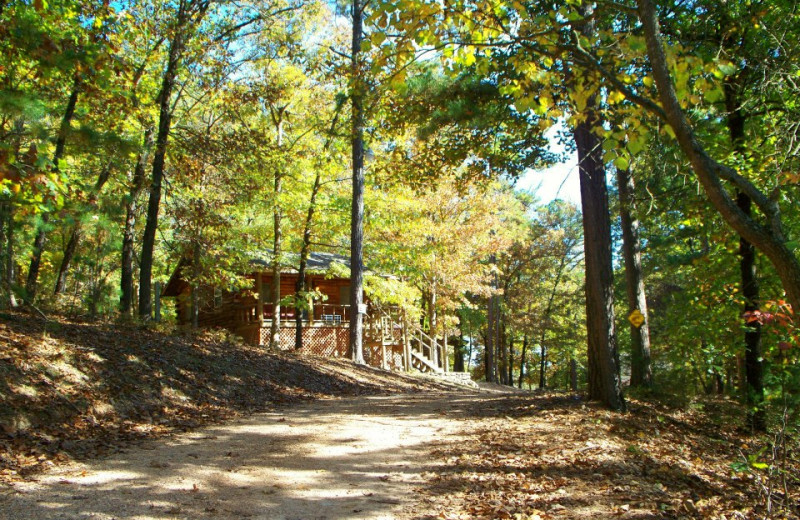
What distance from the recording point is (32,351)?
770cm

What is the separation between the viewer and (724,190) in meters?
3.75

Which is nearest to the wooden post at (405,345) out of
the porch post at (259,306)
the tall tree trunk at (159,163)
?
the porch post at (259,306)

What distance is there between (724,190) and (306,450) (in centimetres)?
496

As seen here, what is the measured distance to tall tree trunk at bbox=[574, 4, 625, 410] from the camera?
824 centimetres

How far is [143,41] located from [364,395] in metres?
9.78

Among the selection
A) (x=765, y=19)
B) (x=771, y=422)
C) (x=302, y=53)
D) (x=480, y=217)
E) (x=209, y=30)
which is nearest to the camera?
(x=771, y=422)

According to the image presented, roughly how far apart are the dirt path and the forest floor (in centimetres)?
2

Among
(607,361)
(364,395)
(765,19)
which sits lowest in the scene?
(364,395)

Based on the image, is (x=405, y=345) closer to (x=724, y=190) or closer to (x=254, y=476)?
(x=254, y=476)

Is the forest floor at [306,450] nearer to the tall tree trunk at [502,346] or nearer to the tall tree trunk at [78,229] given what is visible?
the tall tree trunk at [78,229]

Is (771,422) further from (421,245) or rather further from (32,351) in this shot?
(421,245)

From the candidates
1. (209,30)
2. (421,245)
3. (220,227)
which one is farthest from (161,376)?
(421,245)

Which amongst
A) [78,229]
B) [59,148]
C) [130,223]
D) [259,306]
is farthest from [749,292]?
[259,306]

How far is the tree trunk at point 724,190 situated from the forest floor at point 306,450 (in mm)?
1560
